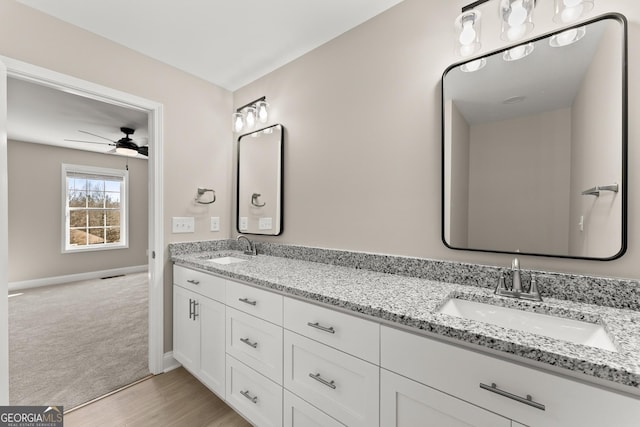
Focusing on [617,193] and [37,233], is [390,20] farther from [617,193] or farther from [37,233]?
[37,233]

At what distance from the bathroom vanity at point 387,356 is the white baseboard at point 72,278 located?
15.1 feet

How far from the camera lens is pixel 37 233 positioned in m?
4.57

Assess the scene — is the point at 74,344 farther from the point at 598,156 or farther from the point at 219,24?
the point at 598,156

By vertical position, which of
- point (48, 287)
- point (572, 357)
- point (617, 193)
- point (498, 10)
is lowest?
point (48, 287)

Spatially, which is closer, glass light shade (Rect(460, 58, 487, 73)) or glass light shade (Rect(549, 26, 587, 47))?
glass light shade (Rect(549, 26, 587, 47))

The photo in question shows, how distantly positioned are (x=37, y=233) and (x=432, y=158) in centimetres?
611

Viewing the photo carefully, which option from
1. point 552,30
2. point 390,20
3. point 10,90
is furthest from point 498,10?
point 10,90

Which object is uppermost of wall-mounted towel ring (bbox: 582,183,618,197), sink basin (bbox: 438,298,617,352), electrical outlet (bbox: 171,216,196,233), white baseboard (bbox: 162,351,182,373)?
wall-mounted towel ring (bbox: 582,183,618,197)

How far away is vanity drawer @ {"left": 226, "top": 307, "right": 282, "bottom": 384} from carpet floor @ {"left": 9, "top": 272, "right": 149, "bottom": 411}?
1.09 meters

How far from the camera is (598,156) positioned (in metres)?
1.05

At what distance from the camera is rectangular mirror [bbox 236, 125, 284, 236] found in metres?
2.19

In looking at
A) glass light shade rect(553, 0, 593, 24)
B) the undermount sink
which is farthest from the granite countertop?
glass light shade rect(553, 0, 593, 24)

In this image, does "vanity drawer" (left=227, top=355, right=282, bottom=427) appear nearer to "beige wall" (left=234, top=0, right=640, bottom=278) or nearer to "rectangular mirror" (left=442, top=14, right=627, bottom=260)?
"beige wall" (left=234, top=0, right=640, bottom=278)

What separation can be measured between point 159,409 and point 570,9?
2.85m
